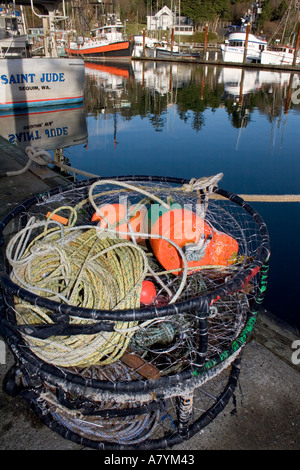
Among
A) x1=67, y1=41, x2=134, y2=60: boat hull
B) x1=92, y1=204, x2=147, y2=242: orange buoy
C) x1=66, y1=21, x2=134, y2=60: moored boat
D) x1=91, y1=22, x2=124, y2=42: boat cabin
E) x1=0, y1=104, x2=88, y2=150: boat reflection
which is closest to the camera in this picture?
x1=92, y1=204, x2=147, y2=242: orange buoy

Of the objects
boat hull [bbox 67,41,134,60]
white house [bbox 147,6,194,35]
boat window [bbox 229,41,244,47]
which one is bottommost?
boat hull [bbox 67,41,134,60]

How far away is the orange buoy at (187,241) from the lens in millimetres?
2201

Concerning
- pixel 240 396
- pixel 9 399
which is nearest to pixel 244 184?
pixel 240 396

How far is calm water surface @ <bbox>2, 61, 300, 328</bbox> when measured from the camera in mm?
6398

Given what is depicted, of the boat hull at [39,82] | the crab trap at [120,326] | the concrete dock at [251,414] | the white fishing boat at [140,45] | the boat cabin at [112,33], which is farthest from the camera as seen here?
the white fishing boat at [140,45]

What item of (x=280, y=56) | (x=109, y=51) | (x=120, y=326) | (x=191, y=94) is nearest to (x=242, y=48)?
(x=280, y=56)

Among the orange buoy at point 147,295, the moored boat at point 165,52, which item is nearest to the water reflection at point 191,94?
the orange buoy at point 147,295

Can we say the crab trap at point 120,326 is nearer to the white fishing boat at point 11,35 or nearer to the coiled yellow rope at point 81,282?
the coiled yellow rope at point 81,282

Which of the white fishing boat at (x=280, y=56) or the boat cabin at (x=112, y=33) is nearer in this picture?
the white fishing boat at (x=280, y=56)

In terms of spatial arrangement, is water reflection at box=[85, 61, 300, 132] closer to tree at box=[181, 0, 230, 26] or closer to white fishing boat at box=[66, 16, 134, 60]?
white fishing boat at box=[66, 16, 134, 60]

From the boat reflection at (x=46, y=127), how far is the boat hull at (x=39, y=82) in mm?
428

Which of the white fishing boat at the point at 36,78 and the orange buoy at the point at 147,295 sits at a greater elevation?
the white fishing boat at the point at 36,78

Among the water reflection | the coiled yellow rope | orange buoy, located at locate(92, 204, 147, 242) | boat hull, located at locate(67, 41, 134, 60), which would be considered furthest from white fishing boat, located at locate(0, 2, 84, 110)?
boat hull, located at locate(67, 41, 134, 60)

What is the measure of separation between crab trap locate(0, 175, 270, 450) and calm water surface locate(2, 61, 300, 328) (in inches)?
114
